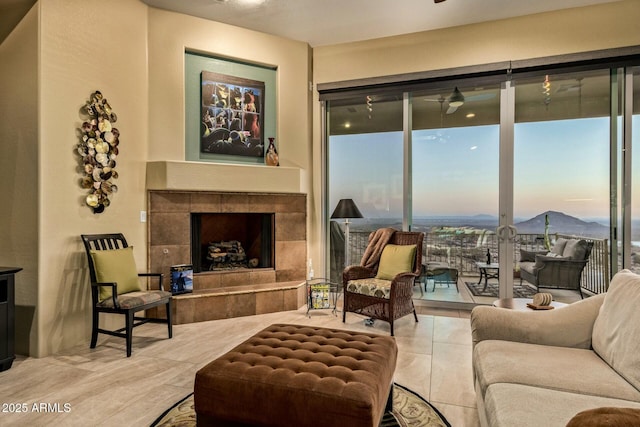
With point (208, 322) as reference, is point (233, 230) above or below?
above

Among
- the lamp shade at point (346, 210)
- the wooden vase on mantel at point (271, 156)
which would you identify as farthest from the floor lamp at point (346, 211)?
the wooden vase on mantel at point (271, 156)

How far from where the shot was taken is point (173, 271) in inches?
164

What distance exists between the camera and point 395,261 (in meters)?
4.13

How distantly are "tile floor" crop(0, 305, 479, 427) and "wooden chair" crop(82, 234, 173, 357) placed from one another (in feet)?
0.79

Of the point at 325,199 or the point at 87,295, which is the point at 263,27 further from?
the point at 87,295

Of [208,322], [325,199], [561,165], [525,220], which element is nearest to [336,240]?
[325,199]

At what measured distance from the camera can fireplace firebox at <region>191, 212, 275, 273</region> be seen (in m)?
4.73

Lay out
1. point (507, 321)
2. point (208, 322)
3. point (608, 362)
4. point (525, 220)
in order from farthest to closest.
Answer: point (525, 220), point (208, 322), point (507, 321), point (608, 362)

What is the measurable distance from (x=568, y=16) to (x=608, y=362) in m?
4.09

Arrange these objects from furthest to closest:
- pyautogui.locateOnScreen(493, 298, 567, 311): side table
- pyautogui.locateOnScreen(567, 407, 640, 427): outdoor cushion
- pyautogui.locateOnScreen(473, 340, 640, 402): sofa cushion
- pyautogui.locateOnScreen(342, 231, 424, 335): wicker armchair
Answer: pyautogui.locateOnScreen(342, 231, 424, 335): wicker armchair < pyautogui.locateOnScreen(493, 298, 567, 311): side table < pyautogui.locateOnScreen(473, 340, 640, 402): sofa cushion < pyautogui.locateOnScreen(567, 407, 640, 427): outdoor cushion

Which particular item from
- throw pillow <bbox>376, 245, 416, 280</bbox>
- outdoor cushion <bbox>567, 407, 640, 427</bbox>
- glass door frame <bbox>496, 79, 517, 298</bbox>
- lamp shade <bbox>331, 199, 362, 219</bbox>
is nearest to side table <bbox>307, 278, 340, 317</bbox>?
throw pillow <bbox>376, 245, 416, 280</bbox>

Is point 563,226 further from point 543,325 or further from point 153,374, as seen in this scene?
point 153,374

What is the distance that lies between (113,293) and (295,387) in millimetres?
2244

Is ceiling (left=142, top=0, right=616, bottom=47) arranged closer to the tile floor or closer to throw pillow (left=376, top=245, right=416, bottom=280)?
throw pillow (left=376, top=245, right=416, bottom=280)
